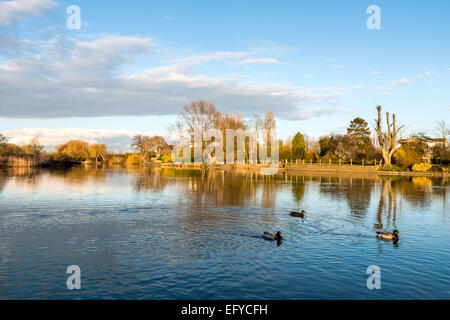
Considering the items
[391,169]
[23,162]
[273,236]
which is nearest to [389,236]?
[273,236]

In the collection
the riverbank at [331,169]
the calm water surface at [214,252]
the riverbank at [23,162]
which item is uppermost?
the riverbank at [23,162]

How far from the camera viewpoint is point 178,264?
36.0ft

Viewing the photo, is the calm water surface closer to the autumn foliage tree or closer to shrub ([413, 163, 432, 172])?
shrub ([413, 163, 432, 172])

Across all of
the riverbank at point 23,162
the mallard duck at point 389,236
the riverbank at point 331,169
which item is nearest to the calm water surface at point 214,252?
the mallard duck at point 389,236

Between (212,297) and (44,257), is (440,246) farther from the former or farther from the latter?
(44,257)

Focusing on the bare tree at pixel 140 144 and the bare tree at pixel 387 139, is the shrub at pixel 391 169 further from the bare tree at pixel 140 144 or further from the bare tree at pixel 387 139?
the bare tree at pixel 140 144

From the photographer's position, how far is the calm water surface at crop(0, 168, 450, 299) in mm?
9203

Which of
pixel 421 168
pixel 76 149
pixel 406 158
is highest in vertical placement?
pixel 76 149

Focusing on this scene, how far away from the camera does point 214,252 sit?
12.4 metres

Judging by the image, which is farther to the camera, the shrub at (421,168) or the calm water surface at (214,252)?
the shrub at (421,168)

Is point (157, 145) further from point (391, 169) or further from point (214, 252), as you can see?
point (214, 252)

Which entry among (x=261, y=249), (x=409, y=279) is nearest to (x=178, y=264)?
(x=261, y=249)

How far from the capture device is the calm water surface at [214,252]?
920 cm
